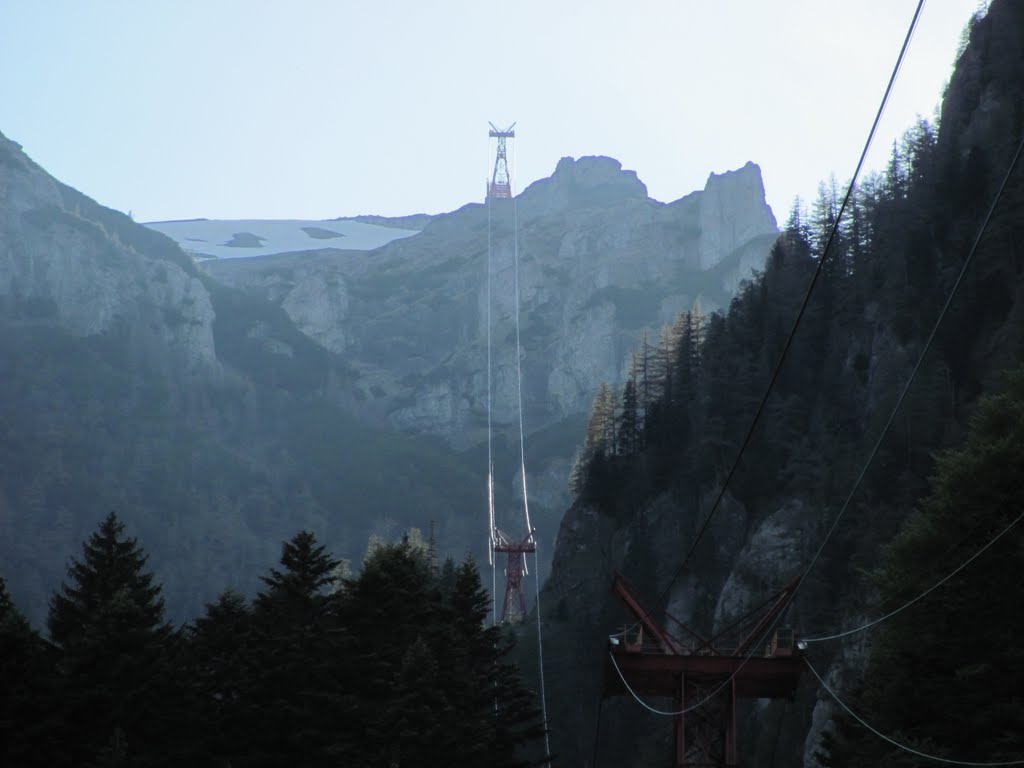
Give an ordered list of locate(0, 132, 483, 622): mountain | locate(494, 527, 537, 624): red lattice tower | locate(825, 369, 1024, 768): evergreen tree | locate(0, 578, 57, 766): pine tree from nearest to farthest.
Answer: locate(825, 369, 1024, 768): evergreen tree < locate(0, 578, 57, 766): pine tree < locate(494, 527, 537, 624): red lattice tower < locate(0, 132, 483, 622): mountain

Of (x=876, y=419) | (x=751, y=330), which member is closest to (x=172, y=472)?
(x=751, y=330)

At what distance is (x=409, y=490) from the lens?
199 metres

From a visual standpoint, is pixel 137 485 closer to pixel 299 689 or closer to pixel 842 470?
pixel 842 470

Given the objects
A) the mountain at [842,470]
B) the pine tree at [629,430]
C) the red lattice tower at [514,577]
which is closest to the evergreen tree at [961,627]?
the mountain at [842,470]

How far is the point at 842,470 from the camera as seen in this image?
6656 cm

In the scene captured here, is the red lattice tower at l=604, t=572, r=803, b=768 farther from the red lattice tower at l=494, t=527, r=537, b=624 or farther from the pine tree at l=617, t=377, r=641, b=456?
the red lattice tower at l=494, t=527, r=537, b=624

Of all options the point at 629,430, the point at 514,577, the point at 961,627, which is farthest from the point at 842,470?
the point at 514,577

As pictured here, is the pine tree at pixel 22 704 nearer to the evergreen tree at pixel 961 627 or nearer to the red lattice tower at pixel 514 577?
the evergreen tree at pixel 961 627

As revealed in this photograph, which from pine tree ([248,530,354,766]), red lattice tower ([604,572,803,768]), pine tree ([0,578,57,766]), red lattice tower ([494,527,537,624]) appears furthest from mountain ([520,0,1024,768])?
pine tree ([0,578,57,766])

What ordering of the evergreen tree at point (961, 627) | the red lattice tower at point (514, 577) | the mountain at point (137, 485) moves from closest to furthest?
the evergreen tree at point (961, 627) → the red lattice tower at point (514, 577) → the mountain at point (137, 485)

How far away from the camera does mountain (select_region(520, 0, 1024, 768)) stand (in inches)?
1411

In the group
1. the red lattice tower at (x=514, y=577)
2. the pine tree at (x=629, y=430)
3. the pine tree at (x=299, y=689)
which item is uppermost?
the pine tree at (x=629, y=430)

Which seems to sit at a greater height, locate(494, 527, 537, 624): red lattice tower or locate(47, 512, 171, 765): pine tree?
locate(47, 512, 171, 765): pine tree

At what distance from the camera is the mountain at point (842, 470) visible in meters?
35.8
